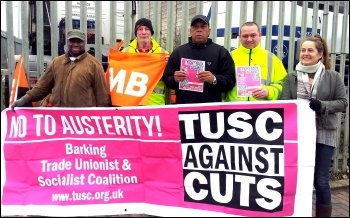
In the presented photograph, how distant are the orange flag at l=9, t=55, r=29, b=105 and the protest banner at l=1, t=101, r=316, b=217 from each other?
0.47 metres

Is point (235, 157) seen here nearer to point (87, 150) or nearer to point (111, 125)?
point (111, 125)

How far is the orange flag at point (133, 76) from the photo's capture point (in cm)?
382

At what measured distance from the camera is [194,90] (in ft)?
11.8

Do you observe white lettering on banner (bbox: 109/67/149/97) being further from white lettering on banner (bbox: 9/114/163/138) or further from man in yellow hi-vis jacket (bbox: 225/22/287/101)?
man in yellow hi-vis jacket (bbox: 225/22/287/101)

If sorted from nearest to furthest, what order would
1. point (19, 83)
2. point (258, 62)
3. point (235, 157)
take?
1. point (235, 157)
2. point (258, 62)
3. point (19, 83)

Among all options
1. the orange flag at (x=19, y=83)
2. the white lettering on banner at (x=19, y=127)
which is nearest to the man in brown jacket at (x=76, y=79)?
the white lettering on banner at (x=19, y=127)

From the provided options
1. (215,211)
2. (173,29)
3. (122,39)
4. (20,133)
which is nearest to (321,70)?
(215,211)

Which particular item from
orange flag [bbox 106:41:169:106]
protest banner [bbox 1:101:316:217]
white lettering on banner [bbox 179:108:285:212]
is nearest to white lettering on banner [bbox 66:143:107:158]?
protest banner [bbox 1:101:316:217]

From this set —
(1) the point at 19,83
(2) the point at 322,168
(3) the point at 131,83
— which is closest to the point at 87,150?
(3) the point at 131,83

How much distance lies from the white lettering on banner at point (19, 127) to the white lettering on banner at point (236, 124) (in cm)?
148

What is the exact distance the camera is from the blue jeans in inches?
131

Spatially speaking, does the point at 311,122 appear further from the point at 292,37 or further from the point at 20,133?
the point at 20,133

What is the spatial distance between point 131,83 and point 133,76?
8 centimetres

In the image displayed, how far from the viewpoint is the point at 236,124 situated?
3.32 metres
